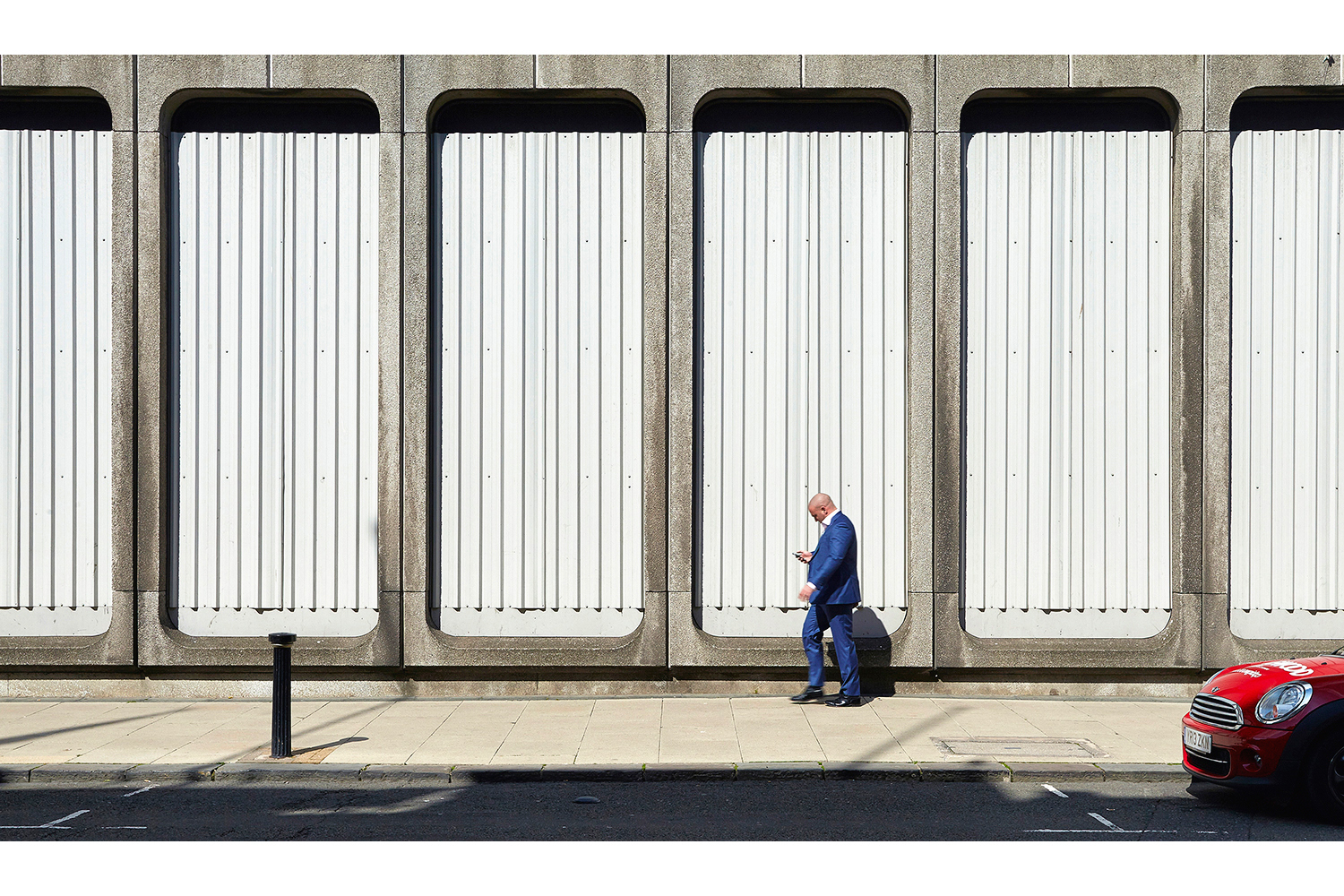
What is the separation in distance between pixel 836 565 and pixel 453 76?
5.97 m

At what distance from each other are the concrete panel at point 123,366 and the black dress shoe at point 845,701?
22.4ft

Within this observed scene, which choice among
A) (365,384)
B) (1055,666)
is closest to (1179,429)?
(1055,666)

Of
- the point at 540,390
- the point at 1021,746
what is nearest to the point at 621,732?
the point at 1021,746

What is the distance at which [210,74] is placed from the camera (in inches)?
431

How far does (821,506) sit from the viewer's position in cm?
Answer: 1029

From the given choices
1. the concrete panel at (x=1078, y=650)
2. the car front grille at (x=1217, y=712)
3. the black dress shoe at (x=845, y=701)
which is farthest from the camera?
the concrete panel at (x=1078, y=650)

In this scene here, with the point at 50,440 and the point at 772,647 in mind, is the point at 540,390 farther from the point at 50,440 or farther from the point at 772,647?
the point at 50,440

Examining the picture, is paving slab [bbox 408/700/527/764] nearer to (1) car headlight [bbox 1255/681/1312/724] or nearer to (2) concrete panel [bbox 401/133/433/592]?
(2) concrete panel [bbox 401/133/433/592]

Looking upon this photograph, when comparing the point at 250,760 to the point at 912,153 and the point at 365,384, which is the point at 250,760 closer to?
the point at 365,384

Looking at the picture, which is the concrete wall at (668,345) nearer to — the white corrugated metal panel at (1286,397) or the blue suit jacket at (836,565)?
the white corrugated metal panel at (1286,397)

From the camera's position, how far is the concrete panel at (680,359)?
10930 millimetres

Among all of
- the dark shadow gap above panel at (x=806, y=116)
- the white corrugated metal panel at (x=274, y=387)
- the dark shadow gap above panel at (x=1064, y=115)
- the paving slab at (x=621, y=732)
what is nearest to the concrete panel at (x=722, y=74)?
the dark shadow gap above panel at (x=806, y=116)

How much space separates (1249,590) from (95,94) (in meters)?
12.4

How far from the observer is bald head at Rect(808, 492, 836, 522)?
33.8 ft
